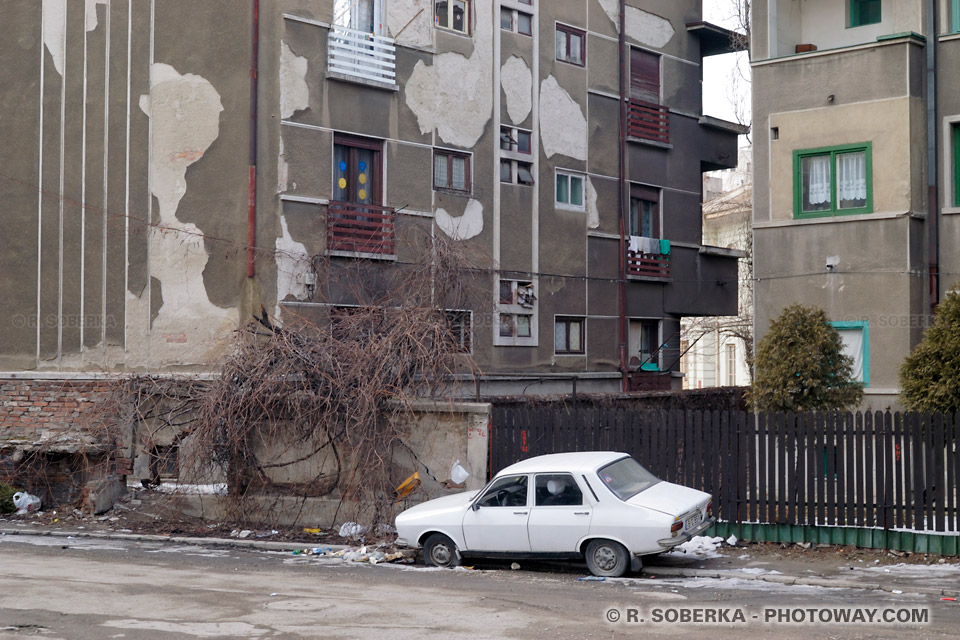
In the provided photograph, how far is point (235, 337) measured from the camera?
17.9m

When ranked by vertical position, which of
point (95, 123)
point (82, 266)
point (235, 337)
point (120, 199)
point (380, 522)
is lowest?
point (380, 522)

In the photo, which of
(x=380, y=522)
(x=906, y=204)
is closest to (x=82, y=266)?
(x=380, y=522)

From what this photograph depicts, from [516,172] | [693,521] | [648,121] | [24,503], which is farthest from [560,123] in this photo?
[693,521]

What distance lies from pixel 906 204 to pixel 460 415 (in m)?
8.61

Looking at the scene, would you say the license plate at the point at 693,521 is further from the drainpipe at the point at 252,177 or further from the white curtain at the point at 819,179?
the drainpipe at the point at 252,177

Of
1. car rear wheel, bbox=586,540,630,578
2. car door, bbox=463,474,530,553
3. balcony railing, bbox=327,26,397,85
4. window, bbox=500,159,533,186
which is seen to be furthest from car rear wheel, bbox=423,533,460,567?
window, bbox=500,159,533,186

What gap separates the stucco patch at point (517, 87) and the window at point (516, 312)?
4.09m

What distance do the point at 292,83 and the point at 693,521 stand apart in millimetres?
13197

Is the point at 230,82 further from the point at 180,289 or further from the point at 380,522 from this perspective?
the point at 380,522

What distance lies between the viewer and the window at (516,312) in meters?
25.6

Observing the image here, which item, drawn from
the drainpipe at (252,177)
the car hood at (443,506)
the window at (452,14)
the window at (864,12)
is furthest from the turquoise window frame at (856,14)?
the car hood at (443,506)

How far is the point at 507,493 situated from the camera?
13500 mm

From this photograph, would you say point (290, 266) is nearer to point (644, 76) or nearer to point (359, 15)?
point (359, 15)

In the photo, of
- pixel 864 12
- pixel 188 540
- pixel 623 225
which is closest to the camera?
pixel 188 540
